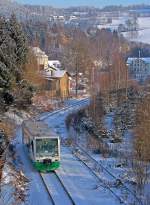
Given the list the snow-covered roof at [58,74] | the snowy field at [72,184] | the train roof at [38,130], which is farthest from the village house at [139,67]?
the snowy field at [72,184]

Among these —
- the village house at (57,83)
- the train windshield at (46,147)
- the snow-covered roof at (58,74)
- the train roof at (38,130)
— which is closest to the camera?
the train windshield at (46,147)

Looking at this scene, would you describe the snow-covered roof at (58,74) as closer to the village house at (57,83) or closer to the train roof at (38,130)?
the village house at (57,83)

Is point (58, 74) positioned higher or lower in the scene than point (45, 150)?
higher

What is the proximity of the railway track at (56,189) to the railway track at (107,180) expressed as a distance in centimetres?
163

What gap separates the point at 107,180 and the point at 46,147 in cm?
415

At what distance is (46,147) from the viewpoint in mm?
25156

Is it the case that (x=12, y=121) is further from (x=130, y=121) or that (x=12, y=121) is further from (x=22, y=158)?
(x=22, y=158)

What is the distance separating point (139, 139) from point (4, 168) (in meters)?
5.98

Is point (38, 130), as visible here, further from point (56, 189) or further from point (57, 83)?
point (57, 83)

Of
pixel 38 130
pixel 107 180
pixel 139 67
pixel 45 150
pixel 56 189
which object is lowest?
pixel 56 189

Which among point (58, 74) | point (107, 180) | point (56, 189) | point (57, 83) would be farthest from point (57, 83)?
point (56, 189)

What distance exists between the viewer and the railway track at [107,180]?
1893 cm

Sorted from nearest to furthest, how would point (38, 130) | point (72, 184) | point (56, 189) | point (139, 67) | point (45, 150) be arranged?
point (56, 189), point (72, 184), point (45, 150), point (38, 130), point (139, 67)

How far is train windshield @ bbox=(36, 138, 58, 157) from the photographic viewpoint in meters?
25.0
